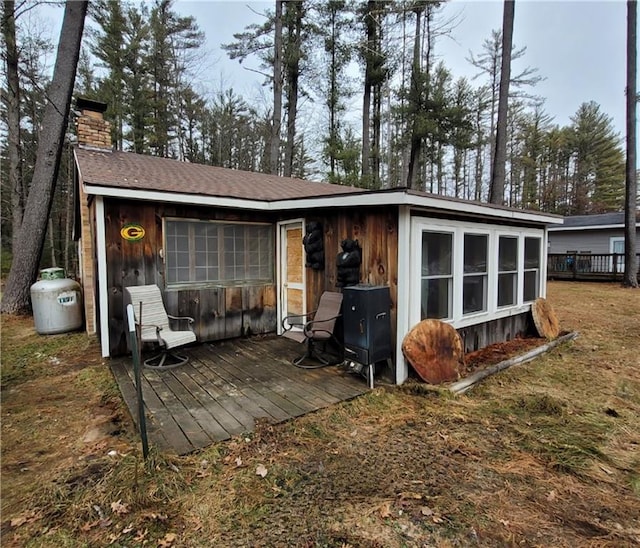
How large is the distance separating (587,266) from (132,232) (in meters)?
16.7

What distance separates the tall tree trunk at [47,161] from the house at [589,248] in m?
17.6

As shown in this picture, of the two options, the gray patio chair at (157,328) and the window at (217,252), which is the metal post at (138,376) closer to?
the gray patio chair at (157,328)

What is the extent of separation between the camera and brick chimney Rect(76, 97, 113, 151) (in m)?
6.57

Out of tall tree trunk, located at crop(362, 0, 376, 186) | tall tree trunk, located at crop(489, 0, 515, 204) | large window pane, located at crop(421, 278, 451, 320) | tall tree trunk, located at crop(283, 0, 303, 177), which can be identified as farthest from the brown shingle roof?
tall tree trunk, located at crop(362, 0, 376, 186)

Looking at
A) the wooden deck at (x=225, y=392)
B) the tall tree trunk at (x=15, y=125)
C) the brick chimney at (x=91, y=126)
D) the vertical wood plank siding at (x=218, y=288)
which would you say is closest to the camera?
the wooden deck at (x=225, y=392)

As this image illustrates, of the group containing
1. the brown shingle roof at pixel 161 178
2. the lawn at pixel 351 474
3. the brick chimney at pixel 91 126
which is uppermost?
the brick chimney at pixel 91 126

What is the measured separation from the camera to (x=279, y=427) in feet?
9.39

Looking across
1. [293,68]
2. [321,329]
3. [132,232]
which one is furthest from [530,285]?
[293,68]

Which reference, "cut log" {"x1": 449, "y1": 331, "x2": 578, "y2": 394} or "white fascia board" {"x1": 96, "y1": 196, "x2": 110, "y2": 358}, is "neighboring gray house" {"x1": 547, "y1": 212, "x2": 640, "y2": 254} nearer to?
"cut log" {"x1": 449, "y1": 331, "x2": 578, "y2": 394}

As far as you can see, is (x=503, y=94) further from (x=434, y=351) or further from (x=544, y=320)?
(x=434, y=351)

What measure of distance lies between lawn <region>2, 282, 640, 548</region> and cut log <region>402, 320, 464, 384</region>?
27 centimetres

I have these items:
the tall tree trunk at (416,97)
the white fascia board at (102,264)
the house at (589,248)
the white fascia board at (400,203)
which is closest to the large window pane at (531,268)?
the white fascia board at (400,203)

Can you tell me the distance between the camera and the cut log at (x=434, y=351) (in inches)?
151

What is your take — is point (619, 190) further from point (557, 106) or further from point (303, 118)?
point (303, 118)
